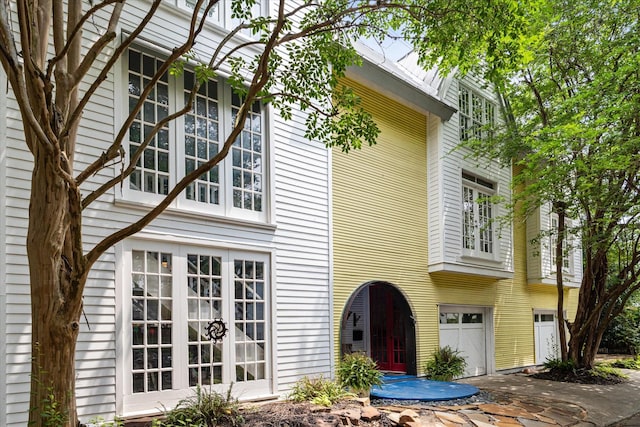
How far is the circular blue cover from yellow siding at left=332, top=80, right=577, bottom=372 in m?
1.21

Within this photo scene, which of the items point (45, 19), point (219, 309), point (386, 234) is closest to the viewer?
point (45, 19)

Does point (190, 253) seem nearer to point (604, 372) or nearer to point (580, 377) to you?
point (580, 377)

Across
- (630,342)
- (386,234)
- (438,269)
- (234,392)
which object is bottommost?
(630,342)

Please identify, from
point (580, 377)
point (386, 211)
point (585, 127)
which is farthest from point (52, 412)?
point (580, 377)

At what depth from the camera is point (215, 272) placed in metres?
7.64

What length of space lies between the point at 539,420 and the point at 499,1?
21.3 ft

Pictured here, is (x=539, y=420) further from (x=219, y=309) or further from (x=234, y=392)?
(x=219, y=309)

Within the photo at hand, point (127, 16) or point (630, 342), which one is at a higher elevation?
point (127, 16)

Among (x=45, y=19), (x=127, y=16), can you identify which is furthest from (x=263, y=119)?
(x=45, y=19)

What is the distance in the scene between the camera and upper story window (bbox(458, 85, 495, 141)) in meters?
13.4

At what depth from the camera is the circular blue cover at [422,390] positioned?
29.5ft

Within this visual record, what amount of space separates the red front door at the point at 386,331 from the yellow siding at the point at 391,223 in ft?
3.07

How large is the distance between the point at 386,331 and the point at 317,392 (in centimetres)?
566

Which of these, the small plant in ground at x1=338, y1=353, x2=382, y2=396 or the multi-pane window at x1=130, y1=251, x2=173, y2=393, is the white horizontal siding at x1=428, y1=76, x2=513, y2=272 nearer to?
the small plant in ground at x1=338, y1=353, x2=382, y2=396
